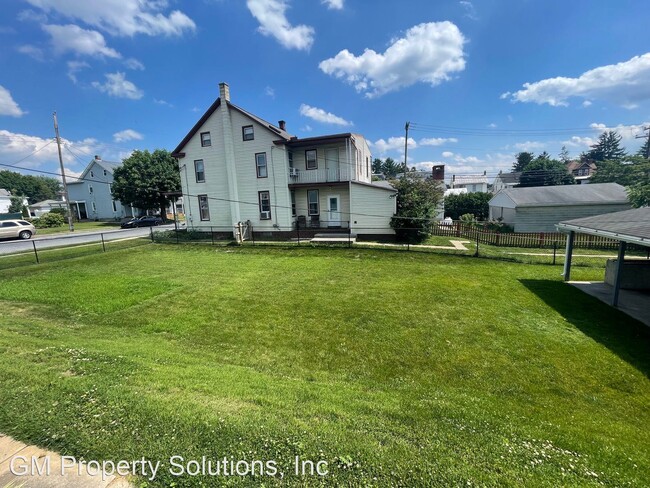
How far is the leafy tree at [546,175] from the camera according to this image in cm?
5619

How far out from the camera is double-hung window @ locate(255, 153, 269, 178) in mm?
20406

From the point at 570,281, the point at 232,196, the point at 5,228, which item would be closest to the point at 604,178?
the point at 570,281

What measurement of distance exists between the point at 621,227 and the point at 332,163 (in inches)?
591

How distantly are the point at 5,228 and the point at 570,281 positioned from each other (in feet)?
126

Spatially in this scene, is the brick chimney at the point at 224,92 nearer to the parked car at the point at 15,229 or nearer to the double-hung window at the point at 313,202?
the double-hung window at the point at 313,202

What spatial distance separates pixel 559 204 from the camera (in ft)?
74.7

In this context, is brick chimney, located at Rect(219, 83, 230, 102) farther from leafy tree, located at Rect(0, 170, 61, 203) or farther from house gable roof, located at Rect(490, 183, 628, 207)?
leafy tree, located at Rect(0, 170, 61, 203)

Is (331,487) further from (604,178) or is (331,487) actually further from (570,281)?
(604,178)

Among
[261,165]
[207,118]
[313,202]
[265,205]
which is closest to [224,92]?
[207,118]

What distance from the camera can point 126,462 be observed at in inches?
93.5

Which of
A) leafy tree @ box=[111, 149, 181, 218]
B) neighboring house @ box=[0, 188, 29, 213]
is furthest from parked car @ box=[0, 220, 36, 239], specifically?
neighboring house @ box=[0, 188, 29, 213]

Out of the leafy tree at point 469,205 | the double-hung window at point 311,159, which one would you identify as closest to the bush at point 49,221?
the double-hung window at point 311,159

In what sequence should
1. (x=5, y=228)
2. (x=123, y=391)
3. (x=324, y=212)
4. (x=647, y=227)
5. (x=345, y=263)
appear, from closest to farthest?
1. (x=123, y=391)
2. (x=647, y=227)
3. (x=345, y=263)
4. (x=324, y=212)
5. (x=5, y=228)

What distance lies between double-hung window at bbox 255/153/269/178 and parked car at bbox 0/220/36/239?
22.0 meters
